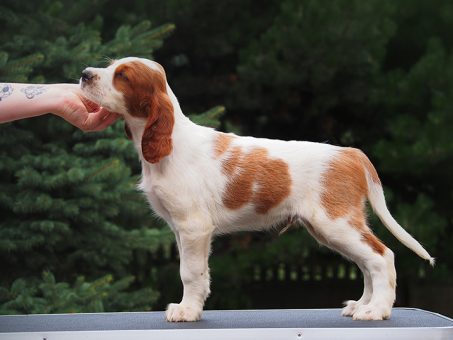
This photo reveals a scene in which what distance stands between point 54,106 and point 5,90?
26 centimetres

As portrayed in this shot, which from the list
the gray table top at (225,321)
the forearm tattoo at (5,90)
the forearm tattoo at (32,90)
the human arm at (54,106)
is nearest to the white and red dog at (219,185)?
the gray table top at (225,321)

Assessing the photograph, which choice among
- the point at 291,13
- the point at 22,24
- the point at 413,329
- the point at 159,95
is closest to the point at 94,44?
the point at 22,24

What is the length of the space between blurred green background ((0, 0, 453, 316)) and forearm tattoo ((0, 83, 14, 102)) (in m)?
2.21

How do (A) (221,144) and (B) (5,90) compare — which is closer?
(A) (221,144)

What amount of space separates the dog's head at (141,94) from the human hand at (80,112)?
0.87ft

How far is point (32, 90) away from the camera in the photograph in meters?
3.78

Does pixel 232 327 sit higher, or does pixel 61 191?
pixel 61 191

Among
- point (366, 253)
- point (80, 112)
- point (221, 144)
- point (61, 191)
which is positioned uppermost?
point (80, 112)

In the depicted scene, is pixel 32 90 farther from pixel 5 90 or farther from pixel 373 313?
pixel 373 313

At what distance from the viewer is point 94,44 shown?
21.5 ft

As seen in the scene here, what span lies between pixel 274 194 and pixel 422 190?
590 centimetres

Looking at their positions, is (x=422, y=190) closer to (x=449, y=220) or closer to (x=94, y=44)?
(x=449, y=220)

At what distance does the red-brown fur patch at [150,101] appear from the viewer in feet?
11.2

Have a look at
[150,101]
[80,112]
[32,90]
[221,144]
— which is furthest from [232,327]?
[32,90]
